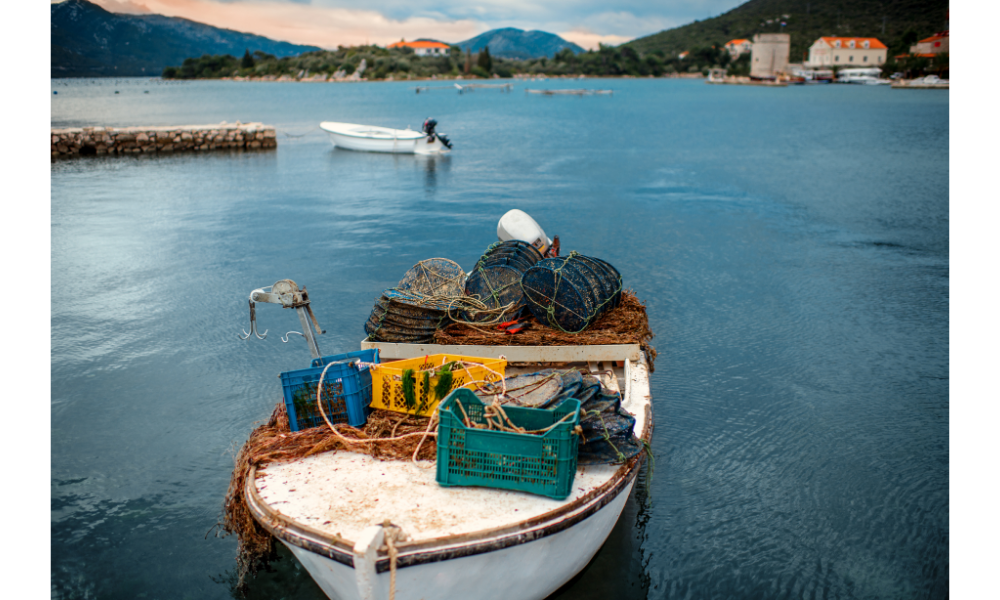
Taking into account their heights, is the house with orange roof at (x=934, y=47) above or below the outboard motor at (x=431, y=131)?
above

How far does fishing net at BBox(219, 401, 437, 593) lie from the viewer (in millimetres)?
4090

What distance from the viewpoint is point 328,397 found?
4551 mm

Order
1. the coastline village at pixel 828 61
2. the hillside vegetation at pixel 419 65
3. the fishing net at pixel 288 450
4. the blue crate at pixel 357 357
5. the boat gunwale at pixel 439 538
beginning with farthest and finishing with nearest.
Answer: the hillside vegetation at pixel 419 65
the coastline village at pixel 828 61
the blue crate at pixel 357 357
the fishing net at pixel 288 450
the boat gunwale at pixel 439 538

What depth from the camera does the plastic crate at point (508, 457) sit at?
12.1 feet

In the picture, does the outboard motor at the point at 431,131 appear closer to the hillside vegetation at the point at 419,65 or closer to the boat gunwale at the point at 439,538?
the boat gunwale at the point at 439,538

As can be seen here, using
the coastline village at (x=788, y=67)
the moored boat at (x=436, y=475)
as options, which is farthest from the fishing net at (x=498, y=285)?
the coastline village at (x=788, y=67)

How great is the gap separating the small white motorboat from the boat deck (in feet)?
81.5

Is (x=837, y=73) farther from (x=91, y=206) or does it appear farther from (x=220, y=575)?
(x=220, y=575)

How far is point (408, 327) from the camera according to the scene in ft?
20.2

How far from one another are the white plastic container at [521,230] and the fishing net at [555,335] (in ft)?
8.16

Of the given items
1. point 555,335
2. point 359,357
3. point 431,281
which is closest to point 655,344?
point 555,335

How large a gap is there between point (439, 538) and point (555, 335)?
294 cm

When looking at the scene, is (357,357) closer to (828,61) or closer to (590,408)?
(590,408)

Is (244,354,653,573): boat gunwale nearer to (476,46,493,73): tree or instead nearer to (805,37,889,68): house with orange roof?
(805,37,889,68): house with orange roof
